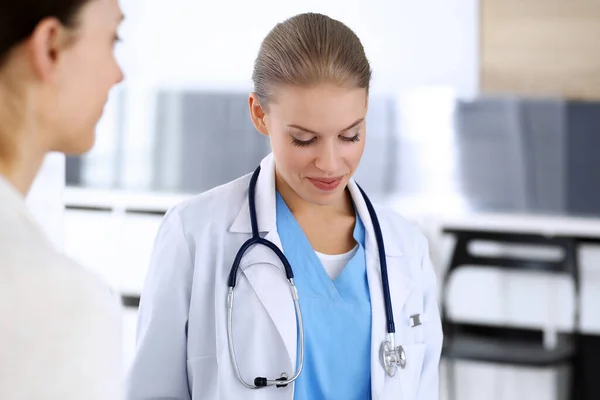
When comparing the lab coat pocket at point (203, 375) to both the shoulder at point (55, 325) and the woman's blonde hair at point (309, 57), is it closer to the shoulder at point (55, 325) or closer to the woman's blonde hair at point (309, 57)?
the woman's blonde hair at point (309, 57)

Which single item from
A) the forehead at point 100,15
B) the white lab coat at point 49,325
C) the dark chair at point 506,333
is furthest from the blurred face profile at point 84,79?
the dark chair at point 506,333

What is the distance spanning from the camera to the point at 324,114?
111 cm

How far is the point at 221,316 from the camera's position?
3.66 feet

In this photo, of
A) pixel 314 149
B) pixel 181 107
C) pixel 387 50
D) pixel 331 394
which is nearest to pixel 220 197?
pixel 314 149

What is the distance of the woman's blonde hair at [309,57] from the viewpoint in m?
1.13

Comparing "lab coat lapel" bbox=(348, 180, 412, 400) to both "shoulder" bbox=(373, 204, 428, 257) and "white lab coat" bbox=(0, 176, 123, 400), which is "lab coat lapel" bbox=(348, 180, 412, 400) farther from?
"white lab coat" bbox=(0, 176, 123, 400)

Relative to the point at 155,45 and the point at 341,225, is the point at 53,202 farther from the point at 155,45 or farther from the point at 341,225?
the point at 155,45

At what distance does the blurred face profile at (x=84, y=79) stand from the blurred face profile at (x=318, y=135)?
1.64ft

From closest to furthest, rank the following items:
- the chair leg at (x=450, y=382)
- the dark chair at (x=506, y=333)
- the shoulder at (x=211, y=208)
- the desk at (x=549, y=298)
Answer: the shoulder at (x=211, y=208) → the dark chair at (x=506, y=333) → the desk at (x=549, y=298) → the chair leg at (x=450, y=382)

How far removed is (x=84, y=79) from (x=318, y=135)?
0.55 metres

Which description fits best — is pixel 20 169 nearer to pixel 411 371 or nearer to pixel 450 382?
pixel 411 371

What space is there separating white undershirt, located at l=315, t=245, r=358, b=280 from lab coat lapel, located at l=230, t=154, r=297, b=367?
75mm

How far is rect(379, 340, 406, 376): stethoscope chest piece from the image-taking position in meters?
1.12

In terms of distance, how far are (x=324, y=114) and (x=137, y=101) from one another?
86.7 inches
